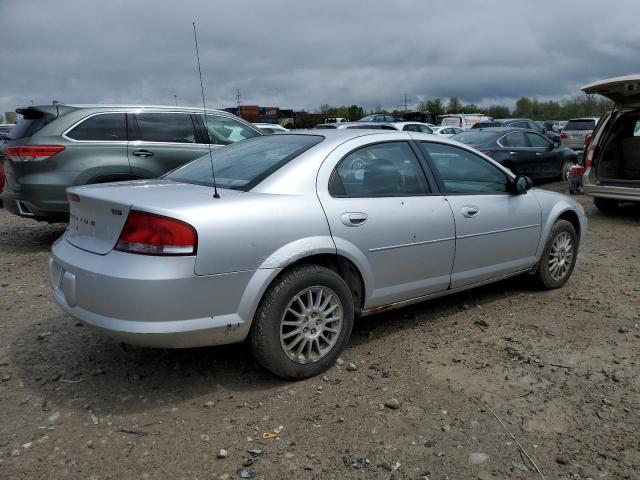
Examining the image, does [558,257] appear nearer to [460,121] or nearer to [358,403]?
[358,403]

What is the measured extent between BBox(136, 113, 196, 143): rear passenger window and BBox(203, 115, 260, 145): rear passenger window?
11.9 inches

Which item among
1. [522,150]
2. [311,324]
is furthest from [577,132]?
[311,324]

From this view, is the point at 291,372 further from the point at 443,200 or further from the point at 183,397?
the point at 443,200

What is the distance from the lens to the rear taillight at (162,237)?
2.96m

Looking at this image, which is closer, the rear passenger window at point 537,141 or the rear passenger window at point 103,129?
the rear passenger window at point 103,129

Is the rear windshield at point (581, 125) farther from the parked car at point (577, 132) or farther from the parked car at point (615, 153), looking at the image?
the parked car at point (615, 153)

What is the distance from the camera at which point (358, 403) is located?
3.25 metres

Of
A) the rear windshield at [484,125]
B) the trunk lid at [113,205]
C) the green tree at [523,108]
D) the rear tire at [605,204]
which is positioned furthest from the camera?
the green tree at [523,108]

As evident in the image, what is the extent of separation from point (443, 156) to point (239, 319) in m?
2.23

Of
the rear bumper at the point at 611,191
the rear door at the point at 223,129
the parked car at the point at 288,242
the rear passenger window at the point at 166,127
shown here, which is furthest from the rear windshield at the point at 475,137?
the parked car at the point at 288,242

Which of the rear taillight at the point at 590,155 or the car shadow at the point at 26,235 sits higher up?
the rear taillight at the point at 590,155

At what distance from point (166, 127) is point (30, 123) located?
→ 5.26ft

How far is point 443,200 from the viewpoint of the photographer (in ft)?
13.8

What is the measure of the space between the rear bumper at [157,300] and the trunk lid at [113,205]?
14 centimetres
